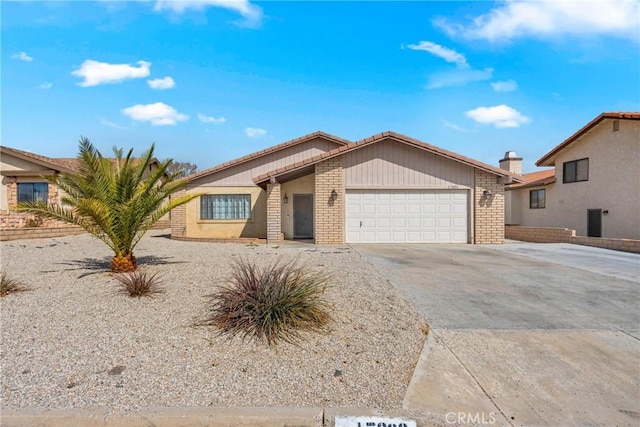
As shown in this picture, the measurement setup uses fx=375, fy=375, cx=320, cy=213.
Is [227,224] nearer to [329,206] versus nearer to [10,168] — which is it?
[329,206]

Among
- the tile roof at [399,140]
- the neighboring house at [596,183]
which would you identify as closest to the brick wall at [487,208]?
the tile roof at [399,140]

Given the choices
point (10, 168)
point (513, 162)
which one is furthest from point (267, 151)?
point (513, 162)

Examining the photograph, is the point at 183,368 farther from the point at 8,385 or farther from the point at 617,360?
the point at 617,360

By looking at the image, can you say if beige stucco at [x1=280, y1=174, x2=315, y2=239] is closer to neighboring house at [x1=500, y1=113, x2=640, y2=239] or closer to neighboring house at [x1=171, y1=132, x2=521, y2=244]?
neighboring house at [x1=171, y1=132, x2=521, y2=244]

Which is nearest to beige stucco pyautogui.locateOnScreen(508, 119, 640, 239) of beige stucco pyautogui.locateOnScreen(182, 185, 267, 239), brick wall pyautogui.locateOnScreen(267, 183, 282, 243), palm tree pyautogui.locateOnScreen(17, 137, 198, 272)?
brick wall pyautogui.locateOnScreen(267, 183, 282, 243)

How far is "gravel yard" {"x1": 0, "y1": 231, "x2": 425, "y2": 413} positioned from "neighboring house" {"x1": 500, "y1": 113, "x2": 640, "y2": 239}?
14609 millimetres

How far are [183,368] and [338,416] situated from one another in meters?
1.79

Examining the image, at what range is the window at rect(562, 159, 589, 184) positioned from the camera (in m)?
19.4

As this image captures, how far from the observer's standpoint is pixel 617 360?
4430mm

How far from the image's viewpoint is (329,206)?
15.4 m

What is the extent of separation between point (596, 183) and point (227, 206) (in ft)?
60.4

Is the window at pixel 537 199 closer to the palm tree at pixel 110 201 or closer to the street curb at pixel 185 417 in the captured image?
the palm tree at pixel 110 201

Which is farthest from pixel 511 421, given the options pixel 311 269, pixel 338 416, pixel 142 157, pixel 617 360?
pixel 142 157

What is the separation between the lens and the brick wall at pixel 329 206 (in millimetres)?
15359
